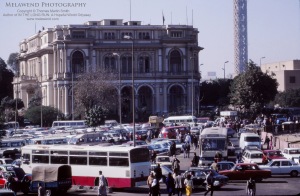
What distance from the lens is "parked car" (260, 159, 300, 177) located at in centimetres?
3738

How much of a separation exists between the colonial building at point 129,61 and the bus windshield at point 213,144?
56.4 meters

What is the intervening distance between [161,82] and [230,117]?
767 inches

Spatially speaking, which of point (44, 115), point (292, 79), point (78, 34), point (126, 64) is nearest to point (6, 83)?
point (78, 34)

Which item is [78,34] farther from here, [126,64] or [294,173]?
[294,173]

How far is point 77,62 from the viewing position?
102 m

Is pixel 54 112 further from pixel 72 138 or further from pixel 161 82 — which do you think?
pixel 72 138

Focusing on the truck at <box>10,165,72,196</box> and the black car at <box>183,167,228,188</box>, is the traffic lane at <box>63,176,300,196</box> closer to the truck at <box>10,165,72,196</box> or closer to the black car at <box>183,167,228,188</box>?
the black car at <box>183,167,228,188</box>

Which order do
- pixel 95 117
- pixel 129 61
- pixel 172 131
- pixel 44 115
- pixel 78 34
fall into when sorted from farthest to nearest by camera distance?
1. pixel 129 61
2. pixel 78 34
3. pixel 44 115
4. pixel 95 117
5. pixel 172 131

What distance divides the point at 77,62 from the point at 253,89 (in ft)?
109

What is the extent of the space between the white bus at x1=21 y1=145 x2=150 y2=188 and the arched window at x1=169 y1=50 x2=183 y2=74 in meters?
70.9

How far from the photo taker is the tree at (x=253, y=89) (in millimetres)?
77438

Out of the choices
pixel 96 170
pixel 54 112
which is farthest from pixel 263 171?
pixel 54 112

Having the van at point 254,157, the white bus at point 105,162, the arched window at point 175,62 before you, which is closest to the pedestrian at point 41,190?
the white bus at point 105,162

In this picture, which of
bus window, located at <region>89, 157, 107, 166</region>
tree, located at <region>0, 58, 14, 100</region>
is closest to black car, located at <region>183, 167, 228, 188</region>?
bus window, located at <region>89, 157, 107, 166</region>
